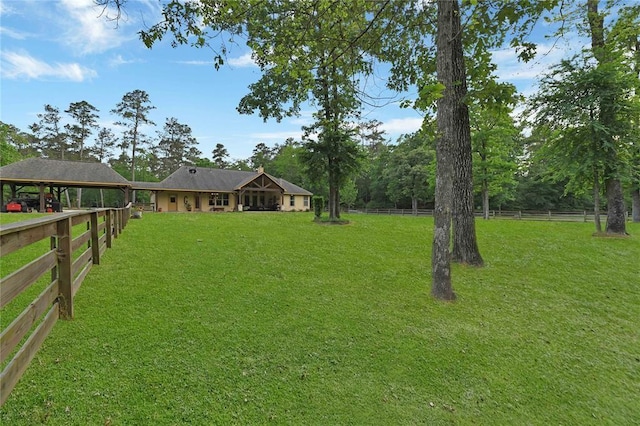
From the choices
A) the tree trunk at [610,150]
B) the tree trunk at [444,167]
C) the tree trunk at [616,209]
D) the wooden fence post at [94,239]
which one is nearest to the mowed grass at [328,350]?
the wooden fence post at [94,239]

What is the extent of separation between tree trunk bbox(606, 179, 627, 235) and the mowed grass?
6765 mm

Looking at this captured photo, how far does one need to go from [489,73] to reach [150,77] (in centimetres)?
943

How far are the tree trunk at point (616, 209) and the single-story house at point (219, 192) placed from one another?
23.0 meters

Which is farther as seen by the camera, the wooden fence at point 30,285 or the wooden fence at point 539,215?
the wooden fence at point 539,215

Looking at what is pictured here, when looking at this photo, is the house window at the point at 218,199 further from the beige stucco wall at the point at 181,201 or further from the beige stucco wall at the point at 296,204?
the beige stucco wall at the point at 296,204

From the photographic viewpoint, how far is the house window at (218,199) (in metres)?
28.2

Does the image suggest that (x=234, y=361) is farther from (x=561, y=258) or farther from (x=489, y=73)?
(x=561, y=258)

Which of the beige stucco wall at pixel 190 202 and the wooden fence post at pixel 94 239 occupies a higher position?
the beige stucco wall at pixel 190 202

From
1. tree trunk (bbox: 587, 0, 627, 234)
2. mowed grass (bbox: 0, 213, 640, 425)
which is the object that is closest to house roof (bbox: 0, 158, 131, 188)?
mowed grass (bbox: 0, 213, 640, 425)

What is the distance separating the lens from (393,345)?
333 cm

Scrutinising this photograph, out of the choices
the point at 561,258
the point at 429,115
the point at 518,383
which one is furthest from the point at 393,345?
the point at 561,258

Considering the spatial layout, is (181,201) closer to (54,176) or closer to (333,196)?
(54,176)

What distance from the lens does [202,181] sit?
91.0 feet

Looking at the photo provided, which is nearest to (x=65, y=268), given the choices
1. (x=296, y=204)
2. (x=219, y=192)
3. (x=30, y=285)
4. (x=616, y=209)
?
(x=30, y=285)
